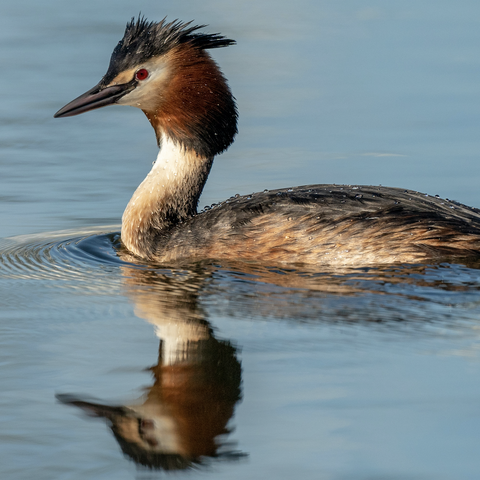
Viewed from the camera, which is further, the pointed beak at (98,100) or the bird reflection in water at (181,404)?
the pointed beak at (98,100)

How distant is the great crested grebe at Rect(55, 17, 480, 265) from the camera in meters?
7.22

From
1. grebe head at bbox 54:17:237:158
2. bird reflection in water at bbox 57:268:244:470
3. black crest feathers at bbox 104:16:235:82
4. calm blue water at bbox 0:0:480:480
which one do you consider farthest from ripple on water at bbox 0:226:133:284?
black crest feathers at bbox 104:16:235:82

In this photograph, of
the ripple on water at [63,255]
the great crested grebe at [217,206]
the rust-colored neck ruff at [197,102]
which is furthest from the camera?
the rust-colored neck ruff at [197,102]

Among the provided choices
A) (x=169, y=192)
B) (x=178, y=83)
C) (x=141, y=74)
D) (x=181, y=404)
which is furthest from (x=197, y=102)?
(x=181, y=404)

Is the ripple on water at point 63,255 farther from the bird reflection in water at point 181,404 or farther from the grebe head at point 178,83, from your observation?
the bird reflection in water at point 181,404

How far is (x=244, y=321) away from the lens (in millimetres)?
6145

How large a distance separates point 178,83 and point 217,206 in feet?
3.67

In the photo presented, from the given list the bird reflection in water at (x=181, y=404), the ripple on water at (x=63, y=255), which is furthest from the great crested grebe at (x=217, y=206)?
the bird reflection in water at (x=181, y=404)

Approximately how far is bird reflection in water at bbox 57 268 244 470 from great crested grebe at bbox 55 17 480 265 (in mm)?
1311

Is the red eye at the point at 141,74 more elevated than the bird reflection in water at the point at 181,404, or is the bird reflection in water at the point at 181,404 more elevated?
the red eye at the point at 141,74

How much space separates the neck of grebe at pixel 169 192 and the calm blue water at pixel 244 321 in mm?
385

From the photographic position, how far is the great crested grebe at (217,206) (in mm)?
7223

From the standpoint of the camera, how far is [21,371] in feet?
17.5

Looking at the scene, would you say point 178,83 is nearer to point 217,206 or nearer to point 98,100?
point 98,100
